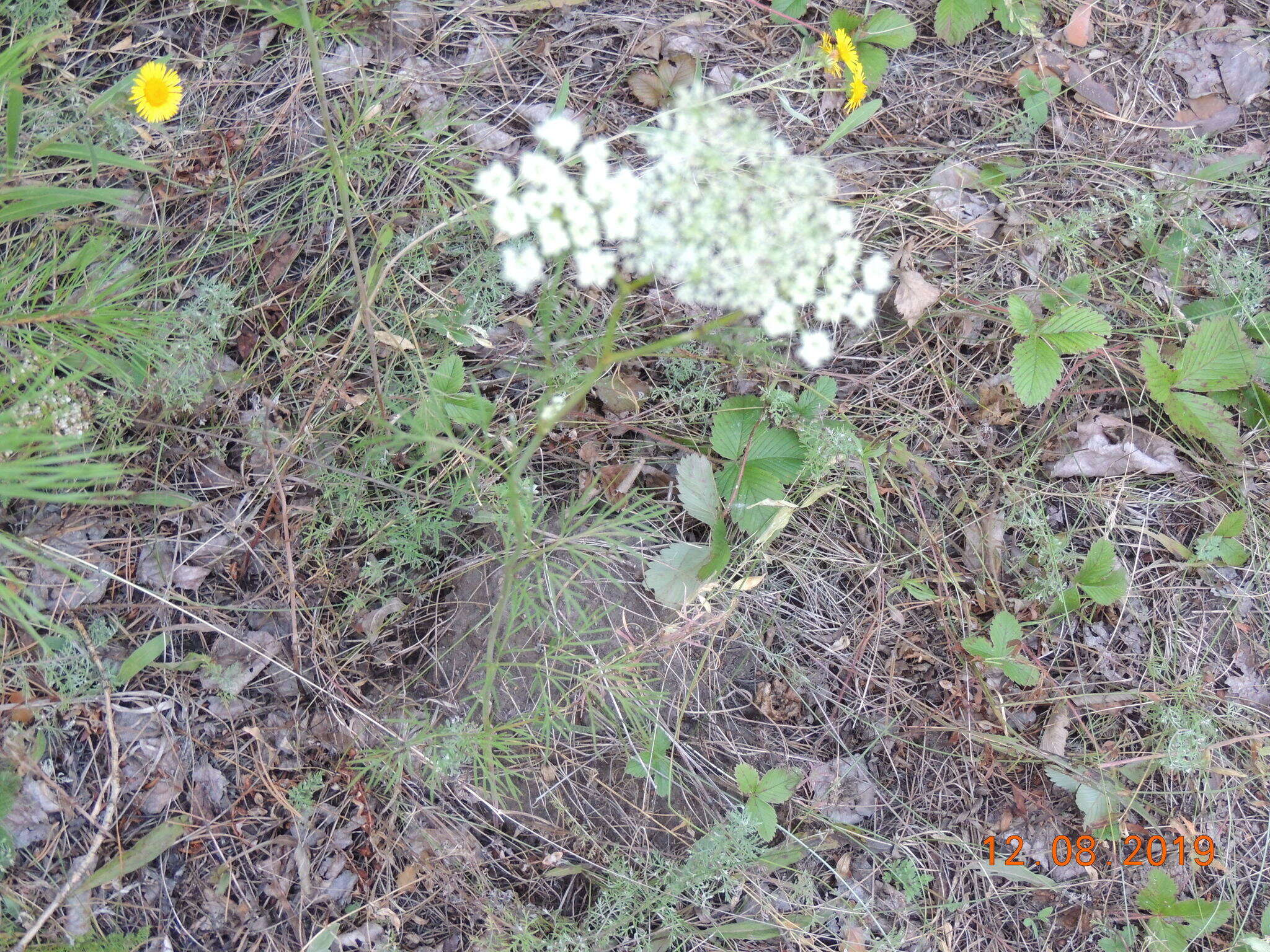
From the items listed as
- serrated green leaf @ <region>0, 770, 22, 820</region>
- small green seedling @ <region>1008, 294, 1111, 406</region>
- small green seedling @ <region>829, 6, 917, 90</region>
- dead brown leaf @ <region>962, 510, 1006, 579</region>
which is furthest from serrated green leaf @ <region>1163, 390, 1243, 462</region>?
serrated green leaf @ <region>0, 770, 22, 820</region>

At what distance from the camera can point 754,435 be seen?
288 centimetres

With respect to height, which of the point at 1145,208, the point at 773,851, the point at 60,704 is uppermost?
the point at 1145,208

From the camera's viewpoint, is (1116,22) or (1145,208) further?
(1116,22)

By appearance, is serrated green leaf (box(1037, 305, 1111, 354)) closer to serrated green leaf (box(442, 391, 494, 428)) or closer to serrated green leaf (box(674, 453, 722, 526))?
serrated green leaf (box(674, 453, 722, 526))

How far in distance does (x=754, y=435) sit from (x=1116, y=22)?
7.86ft

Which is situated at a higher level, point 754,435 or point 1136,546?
point 754,435

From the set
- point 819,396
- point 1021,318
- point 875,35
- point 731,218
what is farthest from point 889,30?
point 731,218

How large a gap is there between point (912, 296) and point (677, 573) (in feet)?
4.42

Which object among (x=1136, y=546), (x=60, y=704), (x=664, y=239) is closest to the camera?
(x=664, y=239)

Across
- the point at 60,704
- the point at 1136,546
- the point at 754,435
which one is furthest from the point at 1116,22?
the point at 60,704

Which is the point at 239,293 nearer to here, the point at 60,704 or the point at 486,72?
the point at 486,72

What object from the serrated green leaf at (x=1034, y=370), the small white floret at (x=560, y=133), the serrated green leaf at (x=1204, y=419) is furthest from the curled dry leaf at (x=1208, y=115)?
the small white floret at (x=560, y=133)

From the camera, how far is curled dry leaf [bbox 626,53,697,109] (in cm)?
309

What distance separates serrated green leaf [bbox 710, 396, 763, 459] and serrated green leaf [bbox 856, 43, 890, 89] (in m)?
1.35
